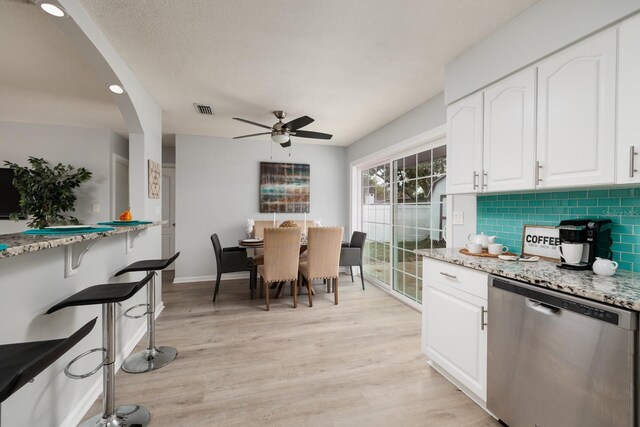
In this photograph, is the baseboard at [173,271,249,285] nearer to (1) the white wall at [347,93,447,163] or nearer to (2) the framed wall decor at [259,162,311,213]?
(2) the framed wall decor at [259,162,311,213]

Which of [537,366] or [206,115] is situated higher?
[206,115]

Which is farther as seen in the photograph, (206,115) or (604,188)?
(206,115)

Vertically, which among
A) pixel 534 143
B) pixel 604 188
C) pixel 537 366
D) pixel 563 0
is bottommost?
pixel 537 366

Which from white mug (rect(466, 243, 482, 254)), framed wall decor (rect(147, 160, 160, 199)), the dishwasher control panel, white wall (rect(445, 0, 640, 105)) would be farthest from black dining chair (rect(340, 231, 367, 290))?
the dishwasher control panel

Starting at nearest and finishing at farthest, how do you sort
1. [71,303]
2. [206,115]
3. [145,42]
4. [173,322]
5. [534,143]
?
[71,303] → [534,143] → [145,42] → [173,322] → [206,115]

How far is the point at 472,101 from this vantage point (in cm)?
210

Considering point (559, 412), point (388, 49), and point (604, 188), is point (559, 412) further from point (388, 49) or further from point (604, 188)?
point (388, 49)

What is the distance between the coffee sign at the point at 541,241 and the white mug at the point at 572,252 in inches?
9.5

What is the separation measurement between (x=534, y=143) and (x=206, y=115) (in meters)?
3.53

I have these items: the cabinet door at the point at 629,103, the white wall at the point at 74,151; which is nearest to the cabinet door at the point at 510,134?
the cabinet door at the point at 629,103

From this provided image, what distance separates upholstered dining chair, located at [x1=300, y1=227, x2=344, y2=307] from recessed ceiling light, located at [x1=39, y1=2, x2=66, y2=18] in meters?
2.62

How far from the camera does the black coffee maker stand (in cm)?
145

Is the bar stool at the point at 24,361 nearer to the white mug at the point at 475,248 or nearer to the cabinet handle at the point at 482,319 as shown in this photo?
the cabinet handle at the point at 482,319

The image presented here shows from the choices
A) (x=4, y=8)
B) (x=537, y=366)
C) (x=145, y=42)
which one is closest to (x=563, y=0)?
(x=537, y=366)
